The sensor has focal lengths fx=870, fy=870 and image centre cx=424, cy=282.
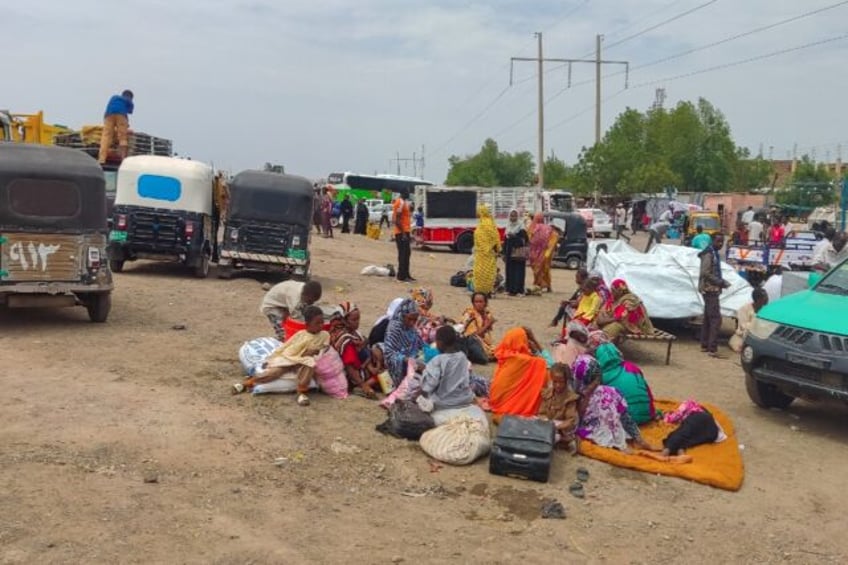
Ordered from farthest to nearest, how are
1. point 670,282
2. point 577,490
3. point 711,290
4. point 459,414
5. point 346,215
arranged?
point 346,215, point 670,282, point 711,290, point 459,414, point 577,490

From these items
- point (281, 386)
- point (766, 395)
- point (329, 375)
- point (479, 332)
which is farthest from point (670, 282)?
point (281, 386)

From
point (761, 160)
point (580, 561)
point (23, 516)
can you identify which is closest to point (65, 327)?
point (23, 516)

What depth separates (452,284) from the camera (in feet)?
61.0

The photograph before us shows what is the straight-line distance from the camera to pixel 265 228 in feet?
54.2

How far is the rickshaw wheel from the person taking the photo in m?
16.7

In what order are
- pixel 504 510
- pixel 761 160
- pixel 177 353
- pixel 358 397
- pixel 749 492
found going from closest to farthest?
pixel 504 510 < pixel 749 492 < pixel 358 397 < pixel 177 353 < pixel 761 160

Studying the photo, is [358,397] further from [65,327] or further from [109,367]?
[65,327]

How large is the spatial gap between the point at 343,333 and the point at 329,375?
1.98 feet

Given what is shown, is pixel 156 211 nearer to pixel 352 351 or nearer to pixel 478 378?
pixel 352 351

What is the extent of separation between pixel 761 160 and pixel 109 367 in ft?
222

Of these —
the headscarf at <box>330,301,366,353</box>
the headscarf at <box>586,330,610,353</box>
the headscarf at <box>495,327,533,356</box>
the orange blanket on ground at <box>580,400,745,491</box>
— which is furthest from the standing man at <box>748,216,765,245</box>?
the headscarf at <box>330,301,366,353</box>

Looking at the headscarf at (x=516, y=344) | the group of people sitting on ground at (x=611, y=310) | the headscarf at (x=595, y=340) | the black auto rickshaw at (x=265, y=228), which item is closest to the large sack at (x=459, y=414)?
the headscarf at (x=516, y=344)

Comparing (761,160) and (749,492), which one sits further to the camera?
(761,160)

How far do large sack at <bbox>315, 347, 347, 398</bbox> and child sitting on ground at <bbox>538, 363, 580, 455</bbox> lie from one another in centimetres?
186
